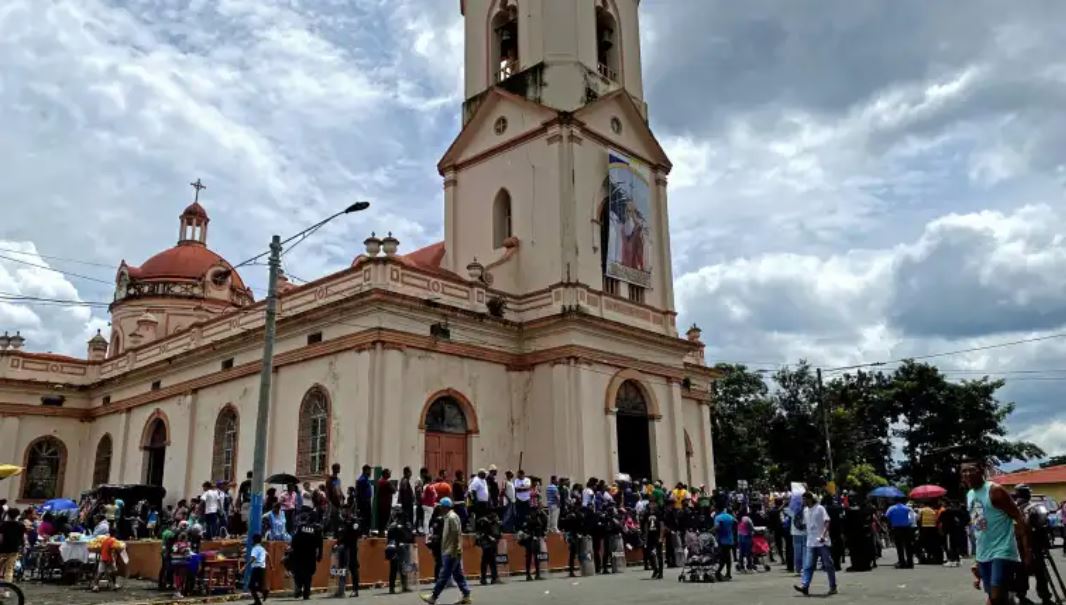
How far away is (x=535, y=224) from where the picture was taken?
27.2 metres

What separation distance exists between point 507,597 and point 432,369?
35.1ft

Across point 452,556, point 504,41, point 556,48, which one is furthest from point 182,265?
point 452,556

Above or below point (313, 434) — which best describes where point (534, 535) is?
below

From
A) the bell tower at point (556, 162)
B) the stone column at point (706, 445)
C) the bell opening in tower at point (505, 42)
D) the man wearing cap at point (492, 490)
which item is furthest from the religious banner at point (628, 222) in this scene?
the man wearing cap at point (492, 490)

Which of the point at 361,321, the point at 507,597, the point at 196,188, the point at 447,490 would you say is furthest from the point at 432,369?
the point at 196,188

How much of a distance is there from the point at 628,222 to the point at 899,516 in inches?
523

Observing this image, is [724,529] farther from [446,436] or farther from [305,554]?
[446,436]

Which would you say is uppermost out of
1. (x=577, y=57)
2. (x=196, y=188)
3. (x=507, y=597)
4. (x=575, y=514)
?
(x=196, y=188)

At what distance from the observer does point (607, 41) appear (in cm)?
3161

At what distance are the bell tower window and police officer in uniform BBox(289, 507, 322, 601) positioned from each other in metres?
21.4

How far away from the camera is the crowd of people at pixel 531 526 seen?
1453 cm

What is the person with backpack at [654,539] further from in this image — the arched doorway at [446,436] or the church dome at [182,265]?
the church dome at [182,265]

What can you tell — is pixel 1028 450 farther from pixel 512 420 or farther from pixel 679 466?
pixel 512 420

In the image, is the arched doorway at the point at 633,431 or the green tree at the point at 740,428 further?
the green tree at the point at 740,428
